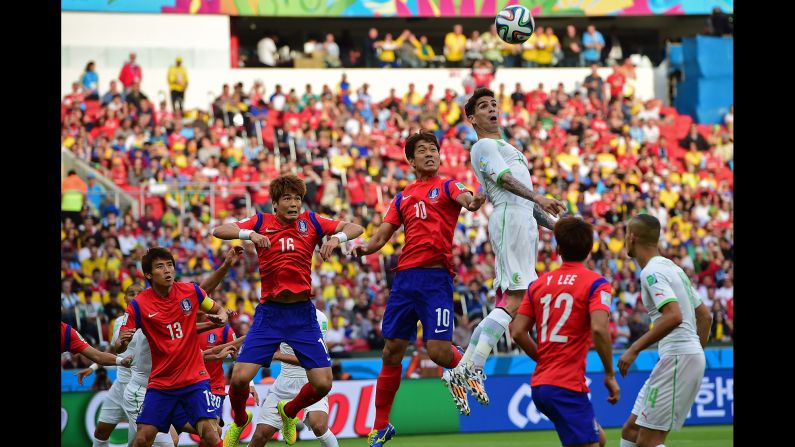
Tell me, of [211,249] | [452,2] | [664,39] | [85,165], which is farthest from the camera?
[664,39]

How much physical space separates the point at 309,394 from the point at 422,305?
1.38m

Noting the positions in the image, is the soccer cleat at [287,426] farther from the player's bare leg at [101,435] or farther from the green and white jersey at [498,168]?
the green and white jersey at [498,168]

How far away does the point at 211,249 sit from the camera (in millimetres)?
22000

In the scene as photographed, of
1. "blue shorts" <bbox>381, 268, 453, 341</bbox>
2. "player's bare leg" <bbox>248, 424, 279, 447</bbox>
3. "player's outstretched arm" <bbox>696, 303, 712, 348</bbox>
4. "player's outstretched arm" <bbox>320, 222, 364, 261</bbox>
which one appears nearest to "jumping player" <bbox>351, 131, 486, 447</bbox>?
"blue shorts" <bbox>381, 268, 453, 341</bbox>

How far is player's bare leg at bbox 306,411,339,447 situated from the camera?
→ 37.8 feet

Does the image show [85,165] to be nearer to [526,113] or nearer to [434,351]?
[526,113]

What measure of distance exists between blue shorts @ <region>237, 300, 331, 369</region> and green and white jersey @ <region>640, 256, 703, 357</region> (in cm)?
314

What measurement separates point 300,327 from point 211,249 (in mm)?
11943

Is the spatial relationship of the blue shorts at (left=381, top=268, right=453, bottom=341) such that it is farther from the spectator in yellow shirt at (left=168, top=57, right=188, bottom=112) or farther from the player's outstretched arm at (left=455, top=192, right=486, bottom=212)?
the spectator in yellow shirt at (left=168, top=57, right=188, bottom=112)

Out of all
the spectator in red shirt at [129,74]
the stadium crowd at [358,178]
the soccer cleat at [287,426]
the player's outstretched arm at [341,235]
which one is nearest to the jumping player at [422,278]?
the player's outstretched arm at [341,235]

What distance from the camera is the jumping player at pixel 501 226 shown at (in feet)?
33.7

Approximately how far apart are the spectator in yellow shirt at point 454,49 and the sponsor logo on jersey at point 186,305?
22672 millimetres

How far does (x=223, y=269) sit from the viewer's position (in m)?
10.4
